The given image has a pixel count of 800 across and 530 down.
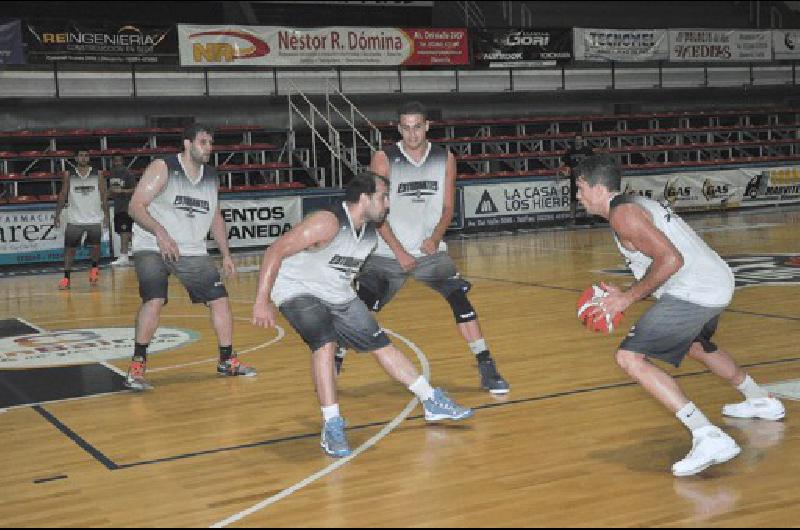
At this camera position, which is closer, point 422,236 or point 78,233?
point 422,236

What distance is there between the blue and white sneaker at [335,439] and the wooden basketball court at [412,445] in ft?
0.22

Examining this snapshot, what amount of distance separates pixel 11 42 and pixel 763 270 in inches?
583

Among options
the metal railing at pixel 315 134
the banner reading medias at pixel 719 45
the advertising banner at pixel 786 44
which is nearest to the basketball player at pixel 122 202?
the metal railing at pixel 315 134

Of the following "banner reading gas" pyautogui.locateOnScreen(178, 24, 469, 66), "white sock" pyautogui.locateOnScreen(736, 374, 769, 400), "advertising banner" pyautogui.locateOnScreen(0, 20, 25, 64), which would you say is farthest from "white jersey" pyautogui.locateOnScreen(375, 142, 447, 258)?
"banner reading gas" pyautogui.locateOnScreen(178, 24, 469, 66)

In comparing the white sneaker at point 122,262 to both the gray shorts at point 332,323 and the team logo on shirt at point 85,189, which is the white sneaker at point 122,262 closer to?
the team logo on shirt at point 85,189

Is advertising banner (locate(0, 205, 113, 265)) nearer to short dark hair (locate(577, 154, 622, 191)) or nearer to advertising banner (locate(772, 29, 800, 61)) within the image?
short dark hair (locate(577, 154, 622, 191))

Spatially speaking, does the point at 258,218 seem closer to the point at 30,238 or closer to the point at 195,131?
the point at 30,238

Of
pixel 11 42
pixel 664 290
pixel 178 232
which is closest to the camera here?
pixel 664 290

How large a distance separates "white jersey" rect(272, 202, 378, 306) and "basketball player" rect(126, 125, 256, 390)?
6.64 feet

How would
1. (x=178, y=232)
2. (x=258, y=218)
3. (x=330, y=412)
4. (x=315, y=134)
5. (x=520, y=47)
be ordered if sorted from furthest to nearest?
(x=520, y=47) → (x=315, y=134) → (x=258, y=218) → (x=178, y=232) → (x=330, y=412)

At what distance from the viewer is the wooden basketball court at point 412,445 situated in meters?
5.30

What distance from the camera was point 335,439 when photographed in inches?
250

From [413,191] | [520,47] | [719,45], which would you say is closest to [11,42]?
[520,47]

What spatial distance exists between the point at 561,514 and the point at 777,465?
1.40 m
